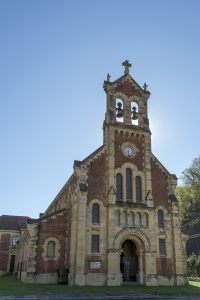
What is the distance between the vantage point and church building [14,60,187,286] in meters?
26.8

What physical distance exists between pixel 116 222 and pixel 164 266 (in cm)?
619

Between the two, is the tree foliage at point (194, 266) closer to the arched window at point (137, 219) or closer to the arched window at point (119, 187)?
the arched window at point (137, 219)

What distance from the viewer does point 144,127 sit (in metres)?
33.8

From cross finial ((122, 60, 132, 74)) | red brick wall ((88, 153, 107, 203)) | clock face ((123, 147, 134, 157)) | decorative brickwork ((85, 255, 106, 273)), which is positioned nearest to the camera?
decorative brickwork ((85, 255, 106, 273))

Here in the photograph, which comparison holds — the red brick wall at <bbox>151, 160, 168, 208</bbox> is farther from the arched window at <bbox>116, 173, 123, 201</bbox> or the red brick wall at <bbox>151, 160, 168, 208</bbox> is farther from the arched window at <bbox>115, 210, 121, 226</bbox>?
the arched window at <bbox>115, 210, 121, 226</bbox>

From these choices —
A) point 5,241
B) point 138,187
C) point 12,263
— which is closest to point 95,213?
point 138,187

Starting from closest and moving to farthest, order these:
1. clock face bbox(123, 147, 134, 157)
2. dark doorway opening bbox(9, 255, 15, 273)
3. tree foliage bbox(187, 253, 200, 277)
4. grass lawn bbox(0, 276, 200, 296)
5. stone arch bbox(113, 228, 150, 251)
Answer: grass lawn bbox(0, 276, 200, 296), stone arch bbox(113, 228, 150, 251), clock face bbox(123, 147, 134, 157), tree foliage bbox(187, 253, 200, 277), dark doorway opening bbox(9, 255, 15, 273)

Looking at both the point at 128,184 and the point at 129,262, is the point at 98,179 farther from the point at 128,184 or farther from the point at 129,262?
the point at 129,262

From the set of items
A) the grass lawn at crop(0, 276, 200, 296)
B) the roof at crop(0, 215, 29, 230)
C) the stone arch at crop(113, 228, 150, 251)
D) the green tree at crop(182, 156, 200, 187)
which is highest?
the green tree at crop(182, 156, 200, 187)

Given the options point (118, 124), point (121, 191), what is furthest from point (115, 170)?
point (118, 124)

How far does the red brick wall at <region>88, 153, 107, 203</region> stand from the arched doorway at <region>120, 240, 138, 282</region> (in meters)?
5.84

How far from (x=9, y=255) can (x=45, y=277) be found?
100 ft

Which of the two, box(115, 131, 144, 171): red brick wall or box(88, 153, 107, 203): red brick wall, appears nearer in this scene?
box(88, 153, 107, 203): red brick wall

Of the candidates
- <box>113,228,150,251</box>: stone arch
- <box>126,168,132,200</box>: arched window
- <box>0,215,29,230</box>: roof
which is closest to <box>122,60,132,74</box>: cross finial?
<box>126,168,132,200</box>: arched window
